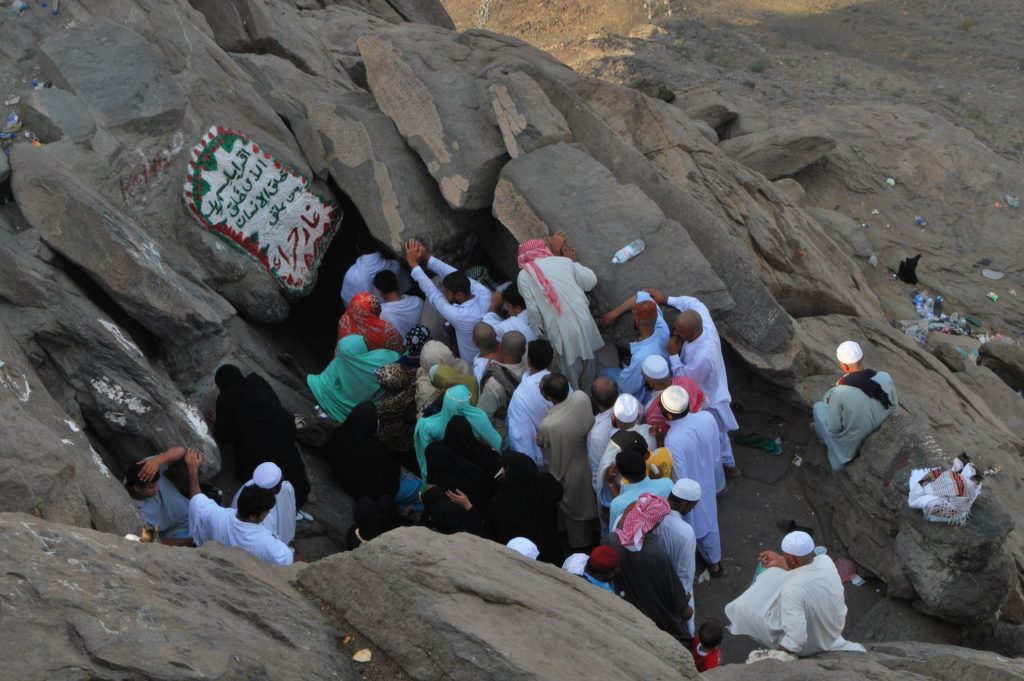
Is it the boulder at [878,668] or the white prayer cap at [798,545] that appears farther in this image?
the white prayer cap at [798,545]

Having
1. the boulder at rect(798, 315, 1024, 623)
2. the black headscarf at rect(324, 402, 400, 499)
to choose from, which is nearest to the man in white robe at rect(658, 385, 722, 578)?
the boulder at rect(798, 315, 1024, 623)

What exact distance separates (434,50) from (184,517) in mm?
5297

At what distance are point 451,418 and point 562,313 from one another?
1.22 metres

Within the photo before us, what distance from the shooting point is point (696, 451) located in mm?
6500

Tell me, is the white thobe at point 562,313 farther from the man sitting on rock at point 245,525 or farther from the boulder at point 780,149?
the boulder at point 780,149

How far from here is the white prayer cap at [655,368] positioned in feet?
21.8

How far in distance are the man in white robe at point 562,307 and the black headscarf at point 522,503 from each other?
128 centimetres

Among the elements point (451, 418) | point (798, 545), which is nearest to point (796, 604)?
point (798, 545)

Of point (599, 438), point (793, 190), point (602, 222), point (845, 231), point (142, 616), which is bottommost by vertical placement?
point (845, 231)

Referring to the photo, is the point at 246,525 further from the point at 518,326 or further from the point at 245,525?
the point at 518,326

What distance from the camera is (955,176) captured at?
1434 cm

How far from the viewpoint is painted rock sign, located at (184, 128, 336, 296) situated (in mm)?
7699

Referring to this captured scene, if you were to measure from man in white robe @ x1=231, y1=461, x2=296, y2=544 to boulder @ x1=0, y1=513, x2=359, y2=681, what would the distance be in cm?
147

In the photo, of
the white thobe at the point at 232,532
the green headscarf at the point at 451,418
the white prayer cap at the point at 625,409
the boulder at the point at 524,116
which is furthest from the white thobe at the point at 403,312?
the white thobe at the point at 232,532
